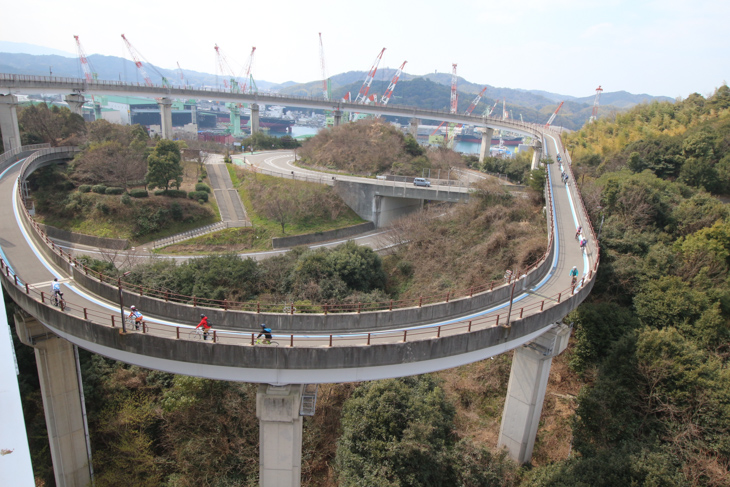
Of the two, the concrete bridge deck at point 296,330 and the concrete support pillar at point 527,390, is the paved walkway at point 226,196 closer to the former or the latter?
the concrete bridge deck at point 296,330

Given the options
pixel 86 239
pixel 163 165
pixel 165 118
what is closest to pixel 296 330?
pixel 86 239

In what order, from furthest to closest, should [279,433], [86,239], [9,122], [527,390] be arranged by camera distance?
[9,122]
[86,239]
[527,390]
[279,433]

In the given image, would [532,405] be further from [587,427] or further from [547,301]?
[547,301]

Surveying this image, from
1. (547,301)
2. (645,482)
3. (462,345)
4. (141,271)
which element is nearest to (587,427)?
(645,482)

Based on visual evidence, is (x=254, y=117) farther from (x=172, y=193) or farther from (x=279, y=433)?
(x=279, y=433)

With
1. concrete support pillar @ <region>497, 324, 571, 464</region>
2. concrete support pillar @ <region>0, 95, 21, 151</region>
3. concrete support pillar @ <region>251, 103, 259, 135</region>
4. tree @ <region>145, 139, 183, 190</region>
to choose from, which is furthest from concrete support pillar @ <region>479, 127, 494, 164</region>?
concrete support pillar @ <region>0, 95, 21, 151</region>

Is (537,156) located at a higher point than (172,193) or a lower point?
higher

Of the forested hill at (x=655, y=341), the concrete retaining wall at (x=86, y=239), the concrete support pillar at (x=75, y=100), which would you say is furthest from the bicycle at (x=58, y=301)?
the concrete support pillar at (x=75, y=100)

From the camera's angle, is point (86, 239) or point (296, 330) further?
point (86, 239)
